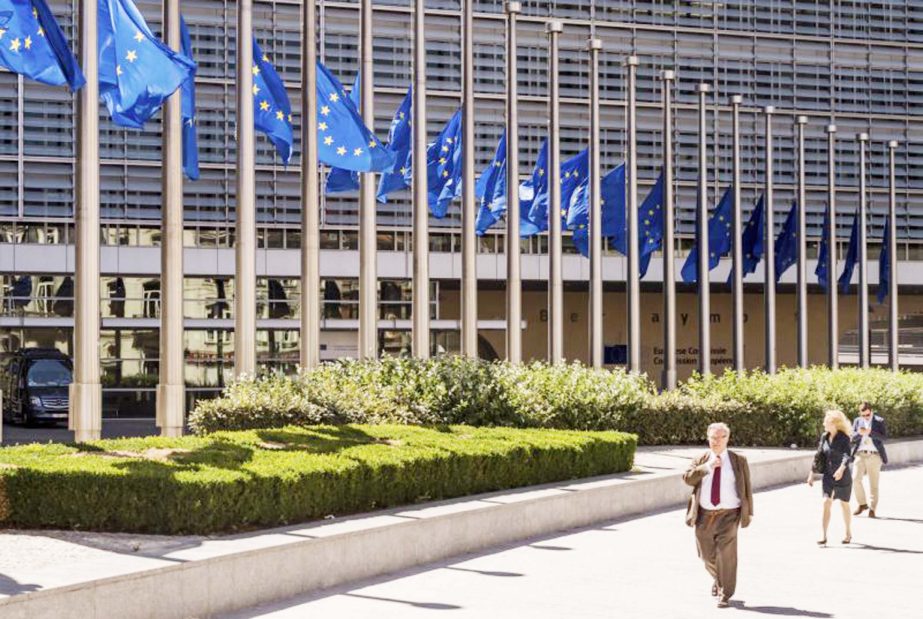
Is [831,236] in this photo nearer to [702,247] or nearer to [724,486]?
[702,247]

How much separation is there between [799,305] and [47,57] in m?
33.8

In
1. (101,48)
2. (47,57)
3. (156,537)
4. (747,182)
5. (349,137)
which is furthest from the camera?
(747,182)

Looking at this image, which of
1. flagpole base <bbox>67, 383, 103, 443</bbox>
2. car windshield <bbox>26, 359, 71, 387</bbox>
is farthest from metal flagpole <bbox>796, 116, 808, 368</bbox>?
flagpole base <bbox>67, 383, 103, 443</bbox>

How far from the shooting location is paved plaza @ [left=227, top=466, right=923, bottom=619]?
14.0 meters

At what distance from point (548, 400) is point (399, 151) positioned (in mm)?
7070

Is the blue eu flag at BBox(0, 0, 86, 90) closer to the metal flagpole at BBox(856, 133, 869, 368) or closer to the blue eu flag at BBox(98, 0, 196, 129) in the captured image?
the blue eu flag at BBox(98, 0, 196, 129)

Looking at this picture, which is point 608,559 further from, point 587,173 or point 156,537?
point 587,173

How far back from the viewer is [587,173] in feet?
134

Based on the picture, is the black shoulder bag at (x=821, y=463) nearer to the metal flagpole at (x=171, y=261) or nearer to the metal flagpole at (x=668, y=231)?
the metal flagpole at (x=171, y=261)

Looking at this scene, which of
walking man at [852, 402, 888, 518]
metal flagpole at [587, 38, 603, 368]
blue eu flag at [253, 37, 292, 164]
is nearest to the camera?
walking man at [852, 402, 888, 518]

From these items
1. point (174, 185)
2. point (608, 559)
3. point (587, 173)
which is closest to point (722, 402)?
point (587, 173)

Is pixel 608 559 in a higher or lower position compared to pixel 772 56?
lower

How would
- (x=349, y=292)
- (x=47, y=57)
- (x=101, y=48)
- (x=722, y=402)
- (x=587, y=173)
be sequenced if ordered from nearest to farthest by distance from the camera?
(x=47, y=57)
(x=101, y=48)
(x=722, y=402)
(x=587, y=173)
(x=349, y=292)

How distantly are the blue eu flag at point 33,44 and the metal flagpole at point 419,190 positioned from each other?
37.4 feet
